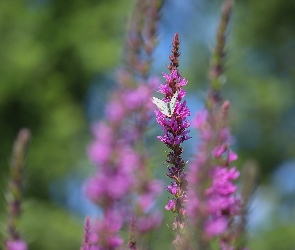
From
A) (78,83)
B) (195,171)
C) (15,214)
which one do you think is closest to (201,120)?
(15,214)

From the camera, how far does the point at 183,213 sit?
1.46 metres

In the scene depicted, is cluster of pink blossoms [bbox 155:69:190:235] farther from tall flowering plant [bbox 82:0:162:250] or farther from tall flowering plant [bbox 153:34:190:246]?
tall flowering plant [bbox 82:0:162:250]

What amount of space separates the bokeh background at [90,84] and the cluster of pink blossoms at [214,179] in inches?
591

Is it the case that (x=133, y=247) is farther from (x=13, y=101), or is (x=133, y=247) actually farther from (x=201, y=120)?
(x=13, y=101)

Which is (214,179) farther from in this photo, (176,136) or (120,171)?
(120,171)

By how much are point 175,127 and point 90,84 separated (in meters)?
17.9

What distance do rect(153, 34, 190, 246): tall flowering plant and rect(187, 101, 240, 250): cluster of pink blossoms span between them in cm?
5

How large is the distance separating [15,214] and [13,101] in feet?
56.4

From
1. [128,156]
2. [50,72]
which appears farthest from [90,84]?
[128,156]

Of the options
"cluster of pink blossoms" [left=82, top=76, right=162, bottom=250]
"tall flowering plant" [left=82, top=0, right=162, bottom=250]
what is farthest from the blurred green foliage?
"cluster of pink blossoms" [left=82, top=76, right=162, bottom=250]

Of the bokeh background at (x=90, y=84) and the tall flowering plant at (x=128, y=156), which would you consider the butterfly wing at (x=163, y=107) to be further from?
the bokeh background at (x=90, y=84)

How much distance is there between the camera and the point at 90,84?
63.5ft

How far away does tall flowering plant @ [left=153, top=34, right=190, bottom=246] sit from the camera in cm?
152

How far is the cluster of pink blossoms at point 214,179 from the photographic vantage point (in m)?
1.24
